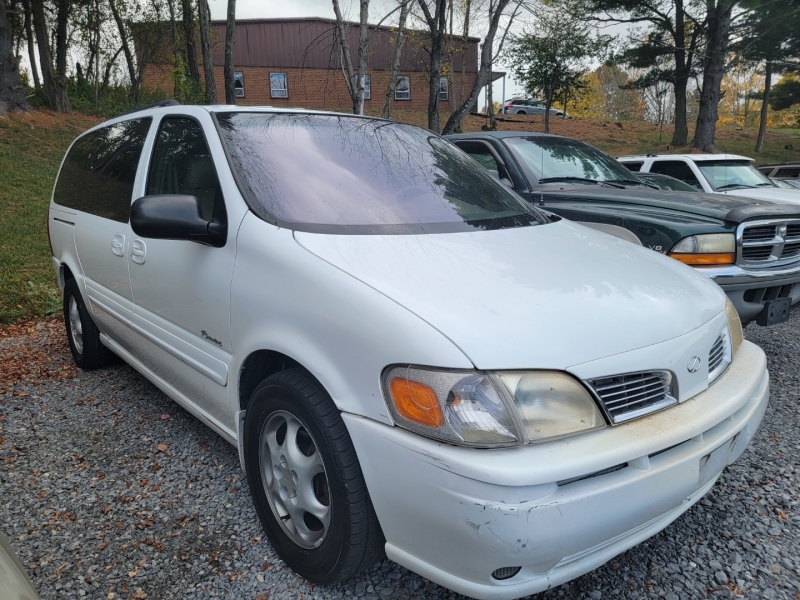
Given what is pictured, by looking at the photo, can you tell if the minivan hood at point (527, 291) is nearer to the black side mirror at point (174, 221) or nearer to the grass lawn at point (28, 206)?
the black side mirror at point (174, 221)

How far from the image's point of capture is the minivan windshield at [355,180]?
2.39 m

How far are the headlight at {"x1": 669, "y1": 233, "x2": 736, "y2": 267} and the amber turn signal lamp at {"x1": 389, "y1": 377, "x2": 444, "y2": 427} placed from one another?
2.83 meters

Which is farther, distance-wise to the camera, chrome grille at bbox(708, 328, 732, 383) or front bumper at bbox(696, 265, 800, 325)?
front bumper at bbox(696, 265, 800, 325)

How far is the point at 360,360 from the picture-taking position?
1.80 metres

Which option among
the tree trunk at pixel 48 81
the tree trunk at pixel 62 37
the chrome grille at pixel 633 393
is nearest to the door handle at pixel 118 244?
the chrome grille at pixel 633 393

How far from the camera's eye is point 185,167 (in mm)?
2895

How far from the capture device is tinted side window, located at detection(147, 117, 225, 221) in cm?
261

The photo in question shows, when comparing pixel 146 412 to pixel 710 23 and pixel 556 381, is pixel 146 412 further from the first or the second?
pixel 710 23

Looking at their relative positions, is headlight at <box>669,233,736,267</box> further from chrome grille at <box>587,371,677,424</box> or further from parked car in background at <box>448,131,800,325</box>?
chrome grille at <box>587,371,677,424</box>

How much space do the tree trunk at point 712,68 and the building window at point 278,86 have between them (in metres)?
21.1

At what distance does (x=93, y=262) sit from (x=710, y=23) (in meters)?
20.2

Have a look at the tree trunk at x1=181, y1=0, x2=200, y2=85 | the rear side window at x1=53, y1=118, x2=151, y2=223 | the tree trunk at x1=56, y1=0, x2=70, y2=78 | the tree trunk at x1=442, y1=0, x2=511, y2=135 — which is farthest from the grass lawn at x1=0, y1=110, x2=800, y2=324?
the tree trunk at x1=442, y1=0, x2=511, y2=135

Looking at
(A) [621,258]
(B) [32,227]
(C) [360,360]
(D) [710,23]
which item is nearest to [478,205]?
(A) [621,258]

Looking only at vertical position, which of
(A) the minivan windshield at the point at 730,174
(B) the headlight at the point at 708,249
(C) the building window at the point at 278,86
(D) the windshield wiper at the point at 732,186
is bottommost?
(B) the headlight at the point at 708,249
